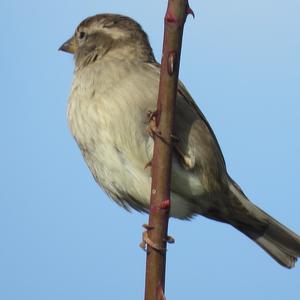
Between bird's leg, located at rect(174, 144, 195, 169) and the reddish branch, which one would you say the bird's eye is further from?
the reddish branch

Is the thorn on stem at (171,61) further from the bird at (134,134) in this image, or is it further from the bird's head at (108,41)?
the bird's head at (108,41)

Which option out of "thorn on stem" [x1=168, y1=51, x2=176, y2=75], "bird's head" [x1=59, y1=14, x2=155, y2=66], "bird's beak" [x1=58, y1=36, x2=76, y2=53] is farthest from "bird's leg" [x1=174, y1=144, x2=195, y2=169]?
"thorn on stem" [x1=168, y1=51, x2=176, y2=75]

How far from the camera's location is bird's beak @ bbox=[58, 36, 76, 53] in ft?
15.5

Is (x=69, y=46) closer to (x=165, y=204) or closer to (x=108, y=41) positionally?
(x=108, y=41)

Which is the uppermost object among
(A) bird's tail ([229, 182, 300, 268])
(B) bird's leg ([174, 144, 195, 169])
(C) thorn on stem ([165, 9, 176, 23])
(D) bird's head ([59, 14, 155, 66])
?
(D) bird's head ([59, 14, 155, 66])

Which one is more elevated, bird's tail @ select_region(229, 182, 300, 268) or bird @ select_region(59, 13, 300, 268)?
bird @ select_region(59, 13, 300, 268)

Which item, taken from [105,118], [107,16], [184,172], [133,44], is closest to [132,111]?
[105,118]

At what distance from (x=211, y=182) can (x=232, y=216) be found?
0.56m

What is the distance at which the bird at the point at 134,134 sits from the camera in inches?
154

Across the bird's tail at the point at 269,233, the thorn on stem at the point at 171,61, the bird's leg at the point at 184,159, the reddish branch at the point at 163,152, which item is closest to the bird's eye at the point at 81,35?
the bird's leg at the point at 184,159

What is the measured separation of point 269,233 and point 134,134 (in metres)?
1.52

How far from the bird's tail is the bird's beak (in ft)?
4.62

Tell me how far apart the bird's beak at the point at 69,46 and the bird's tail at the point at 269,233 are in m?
1.41

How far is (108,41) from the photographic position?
14.9 feet
